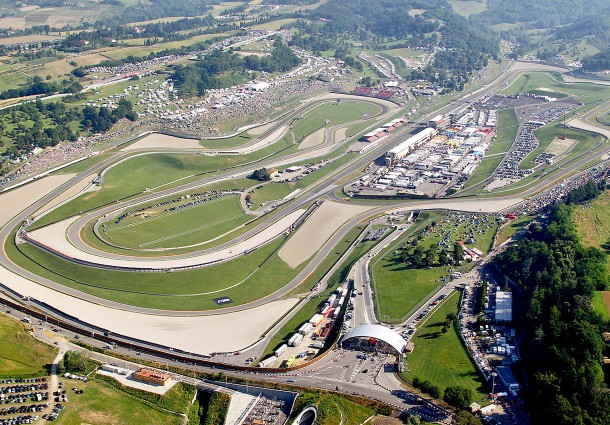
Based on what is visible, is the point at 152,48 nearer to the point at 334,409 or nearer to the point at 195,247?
the point at 195,247

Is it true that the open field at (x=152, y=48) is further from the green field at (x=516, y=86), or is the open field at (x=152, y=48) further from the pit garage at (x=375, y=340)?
the pit garage at (x=375, y=340)

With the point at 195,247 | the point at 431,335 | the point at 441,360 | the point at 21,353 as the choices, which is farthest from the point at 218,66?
the point at 441,360

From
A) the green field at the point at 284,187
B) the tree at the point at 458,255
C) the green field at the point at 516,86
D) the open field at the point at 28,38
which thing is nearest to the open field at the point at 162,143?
the green field at the point at 284,187

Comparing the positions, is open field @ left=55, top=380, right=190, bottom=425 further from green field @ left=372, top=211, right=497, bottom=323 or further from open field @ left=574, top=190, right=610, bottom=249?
open field @ left=574, top=190, right=610, bottom=249

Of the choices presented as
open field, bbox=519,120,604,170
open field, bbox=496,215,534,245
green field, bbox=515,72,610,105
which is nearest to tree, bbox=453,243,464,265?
open field, bbox=496,215,534,245

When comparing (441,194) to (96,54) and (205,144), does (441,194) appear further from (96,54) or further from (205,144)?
(96,54)

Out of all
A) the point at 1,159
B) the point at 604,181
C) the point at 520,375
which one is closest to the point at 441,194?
the point at 604,181

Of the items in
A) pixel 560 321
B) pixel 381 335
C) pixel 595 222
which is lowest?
pixel 595 222
